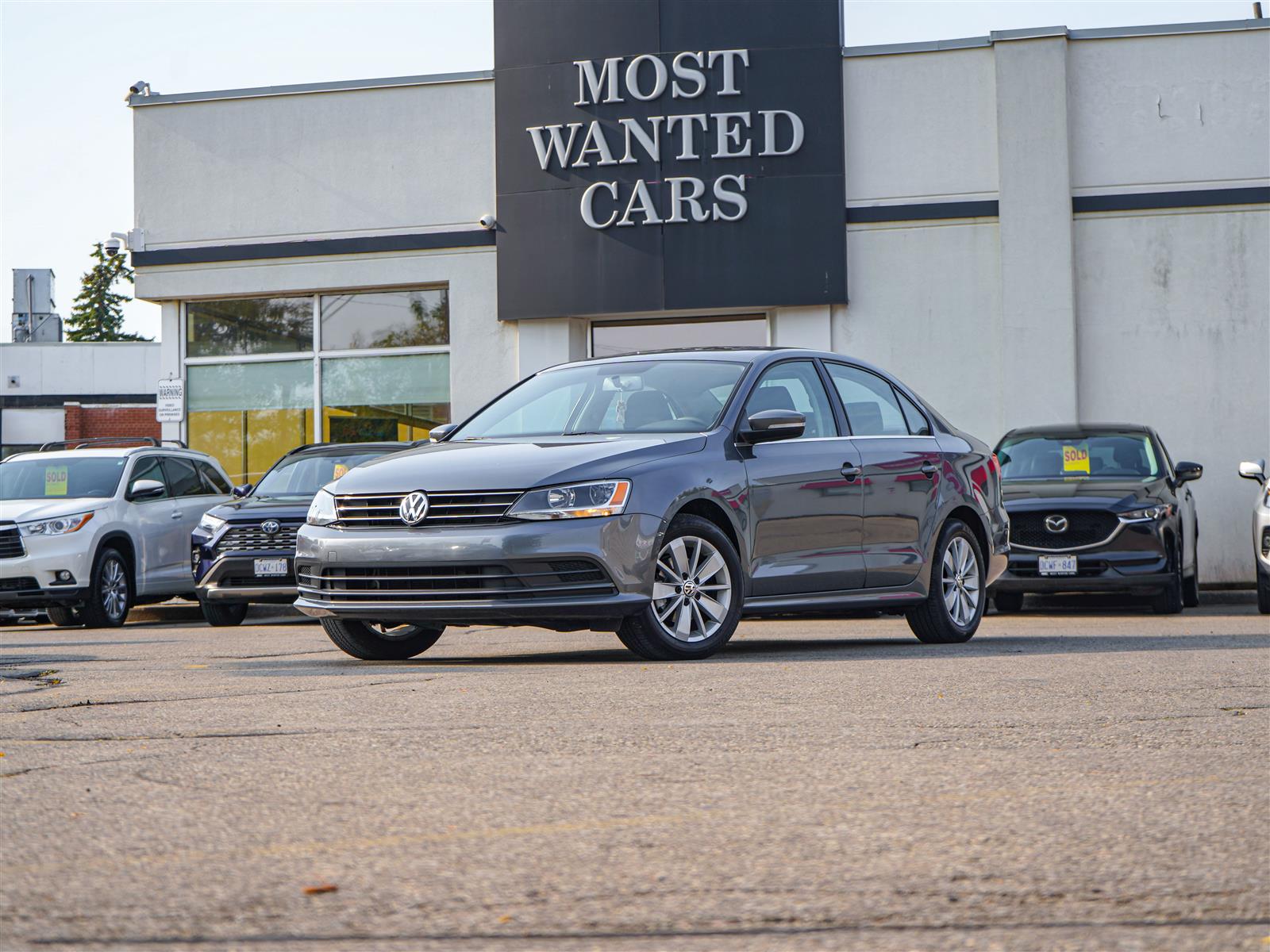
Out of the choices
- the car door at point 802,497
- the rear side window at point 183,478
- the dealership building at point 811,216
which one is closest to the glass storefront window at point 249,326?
the dealership building at point 811,216

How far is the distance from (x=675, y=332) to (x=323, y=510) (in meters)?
12.7

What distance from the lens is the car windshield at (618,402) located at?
925cm

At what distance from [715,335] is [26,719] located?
15.4 meters

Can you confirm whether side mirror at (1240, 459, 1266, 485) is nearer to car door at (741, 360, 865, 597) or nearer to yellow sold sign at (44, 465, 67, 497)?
car door at (741, 360, 865, 597)

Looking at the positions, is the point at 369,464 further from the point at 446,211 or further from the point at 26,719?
the point at 446,211

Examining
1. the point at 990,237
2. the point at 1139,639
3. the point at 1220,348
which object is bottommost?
the point at 1139,639

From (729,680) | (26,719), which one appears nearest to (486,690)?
(729,680)

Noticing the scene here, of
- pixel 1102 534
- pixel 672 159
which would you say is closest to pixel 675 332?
pixel 672 159

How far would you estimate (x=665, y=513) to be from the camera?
330 inches

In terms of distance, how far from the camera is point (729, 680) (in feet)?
24.0

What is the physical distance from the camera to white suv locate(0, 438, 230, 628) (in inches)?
597

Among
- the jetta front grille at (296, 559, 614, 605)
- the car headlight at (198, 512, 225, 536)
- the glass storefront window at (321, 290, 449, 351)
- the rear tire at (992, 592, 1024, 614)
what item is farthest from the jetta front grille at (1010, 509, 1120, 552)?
the glass storefront window at (321, 290, 449, 351)

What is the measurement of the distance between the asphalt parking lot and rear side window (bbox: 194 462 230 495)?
10.3 metres

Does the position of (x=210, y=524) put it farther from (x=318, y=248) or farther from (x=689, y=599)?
(x=689, y=599)
